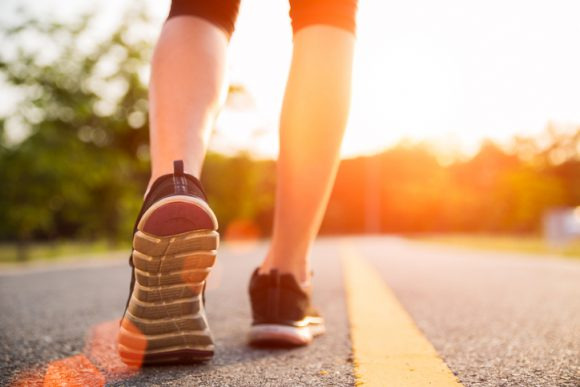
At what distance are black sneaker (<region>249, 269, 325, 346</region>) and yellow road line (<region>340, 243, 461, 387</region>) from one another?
140 mm

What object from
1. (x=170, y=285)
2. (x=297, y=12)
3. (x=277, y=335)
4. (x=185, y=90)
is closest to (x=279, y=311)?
(x=277, y=335)

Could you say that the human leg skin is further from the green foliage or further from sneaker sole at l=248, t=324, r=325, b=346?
the green foliage

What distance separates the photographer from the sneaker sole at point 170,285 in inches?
40.4

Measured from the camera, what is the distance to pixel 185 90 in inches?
47.9

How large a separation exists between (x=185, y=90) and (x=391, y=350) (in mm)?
730

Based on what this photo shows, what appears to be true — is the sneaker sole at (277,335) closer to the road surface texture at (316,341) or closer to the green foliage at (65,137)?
the road surface texture at (316,341)

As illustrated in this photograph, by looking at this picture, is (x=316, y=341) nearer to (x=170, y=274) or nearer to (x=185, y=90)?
(x=170, y=274)

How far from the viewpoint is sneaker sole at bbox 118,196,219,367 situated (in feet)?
3.36

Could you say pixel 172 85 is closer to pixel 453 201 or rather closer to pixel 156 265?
pixel 156 265

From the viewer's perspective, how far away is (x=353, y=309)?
6.57 feet

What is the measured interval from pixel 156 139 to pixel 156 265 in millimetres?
291

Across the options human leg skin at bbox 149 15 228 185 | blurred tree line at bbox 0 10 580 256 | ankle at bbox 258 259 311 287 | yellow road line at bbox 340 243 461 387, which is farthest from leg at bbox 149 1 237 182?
blurred tree line at bbox 0 10 580 256

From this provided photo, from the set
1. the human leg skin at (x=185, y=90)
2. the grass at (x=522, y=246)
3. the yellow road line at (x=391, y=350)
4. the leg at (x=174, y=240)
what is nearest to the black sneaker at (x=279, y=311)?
the yellow road line at (x=391, y=350)

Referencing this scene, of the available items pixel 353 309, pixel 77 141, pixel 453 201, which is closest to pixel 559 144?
pixel 453 201
